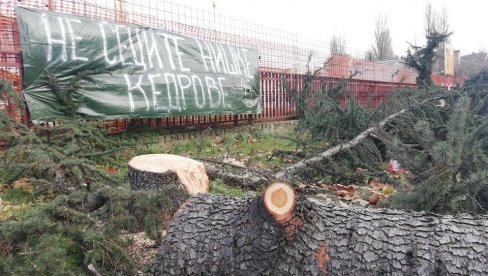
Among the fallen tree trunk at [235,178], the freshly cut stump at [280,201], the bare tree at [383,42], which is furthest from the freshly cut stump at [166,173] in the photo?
the bare tree at [383,42]

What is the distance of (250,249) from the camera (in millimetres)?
1752

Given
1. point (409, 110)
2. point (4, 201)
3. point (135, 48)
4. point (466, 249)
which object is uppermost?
point (135, 48)

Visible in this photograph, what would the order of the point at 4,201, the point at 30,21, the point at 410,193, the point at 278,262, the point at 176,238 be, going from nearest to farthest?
the point at 278,262 < the point at 176,238 < the point at 410,193 < the point at 4,201 < the point at 30,21

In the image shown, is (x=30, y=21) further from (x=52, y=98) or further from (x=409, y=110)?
(x=409, y=110)

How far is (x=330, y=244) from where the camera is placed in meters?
1.72

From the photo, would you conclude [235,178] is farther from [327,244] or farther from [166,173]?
[327,244]

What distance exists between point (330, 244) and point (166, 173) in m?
1.79

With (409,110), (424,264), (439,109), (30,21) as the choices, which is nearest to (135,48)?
(30,21)

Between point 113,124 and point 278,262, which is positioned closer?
point 278,262

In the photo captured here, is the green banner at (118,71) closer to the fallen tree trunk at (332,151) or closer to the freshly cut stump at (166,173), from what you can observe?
the freshly cut stump at (166,173)

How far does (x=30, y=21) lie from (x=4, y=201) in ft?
9.02

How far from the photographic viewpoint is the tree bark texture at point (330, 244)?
161 cm

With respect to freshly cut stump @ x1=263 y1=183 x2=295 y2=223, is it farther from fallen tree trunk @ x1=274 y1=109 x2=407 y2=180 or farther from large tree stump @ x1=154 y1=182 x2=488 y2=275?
fallen tree trunk @ x1=274 y1=109 x2=407 y2=180

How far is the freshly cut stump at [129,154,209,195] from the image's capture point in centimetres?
317
